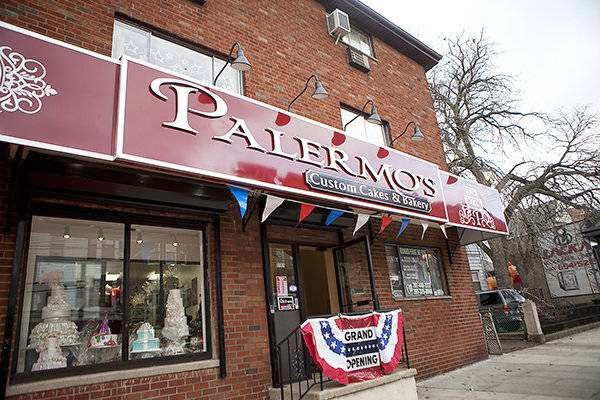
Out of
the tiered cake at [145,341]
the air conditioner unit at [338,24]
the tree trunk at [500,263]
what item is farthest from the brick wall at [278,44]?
the tree trunk at [500,263]

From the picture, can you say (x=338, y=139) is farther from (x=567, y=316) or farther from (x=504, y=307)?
(x=567, y=316)

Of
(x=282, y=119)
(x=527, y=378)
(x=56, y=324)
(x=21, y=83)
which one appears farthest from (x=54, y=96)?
(x=527, y=378)

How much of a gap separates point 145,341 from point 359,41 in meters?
8.46

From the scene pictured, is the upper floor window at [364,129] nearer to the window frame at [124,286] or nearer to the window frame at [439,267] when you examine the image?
the window frame at [439,267]

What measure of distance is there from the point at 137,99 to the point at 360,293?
5016 mm

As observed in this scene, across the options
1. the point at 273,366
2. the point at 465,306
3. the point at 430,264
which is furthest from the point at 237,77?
the point at 465,306

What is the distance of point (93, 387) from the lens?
411 centimetres

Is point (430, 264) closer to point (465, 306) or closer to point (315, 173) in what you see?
point (465, 306)

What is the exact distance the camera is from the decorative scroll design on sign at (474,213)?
834 centimetres

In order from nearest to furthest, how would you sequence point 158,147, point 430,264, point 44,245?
point 158,147, point 44,245, point 430,264

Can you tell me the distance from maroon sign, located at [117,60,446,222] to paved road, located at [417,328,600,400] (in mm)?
2965

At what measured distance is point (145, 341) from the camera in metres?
4.75

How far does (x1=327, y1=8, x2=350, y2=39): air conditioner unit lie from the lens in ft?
29.4

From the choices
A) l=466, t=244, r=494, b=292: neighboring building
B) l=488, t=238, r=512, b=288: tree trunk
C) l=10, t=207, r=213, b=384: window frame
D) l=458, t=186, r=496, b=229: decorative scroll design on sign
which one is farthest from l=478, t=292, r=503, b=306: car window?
l=466, t=244, r=494, b=292: neighboring building
